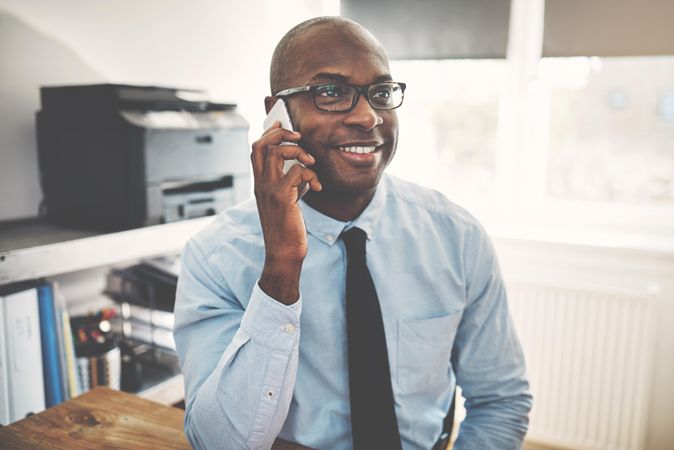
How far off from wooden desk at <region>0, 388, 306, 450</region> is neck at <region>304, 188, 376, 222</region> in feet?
1.60

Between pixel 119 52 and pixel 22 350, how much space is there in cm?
110

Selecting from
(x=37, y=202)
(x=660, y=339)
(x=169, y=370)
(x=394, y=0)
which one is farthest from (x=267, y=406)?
(x=394, y=0)

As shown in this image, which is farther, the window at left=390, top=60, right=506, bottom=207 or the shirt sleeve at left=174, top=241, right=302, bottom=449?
the window at left=390, top=60, right=506, bottom=207

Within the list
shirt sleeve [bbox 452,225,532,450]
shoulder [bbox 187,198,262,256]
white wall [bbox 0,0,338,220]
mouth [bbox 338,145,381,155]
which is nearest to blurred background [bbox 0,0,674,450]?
white wall [bbox 0,0,338,220]

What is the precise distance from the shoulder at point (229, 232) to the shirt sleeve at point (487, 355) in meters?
0.47

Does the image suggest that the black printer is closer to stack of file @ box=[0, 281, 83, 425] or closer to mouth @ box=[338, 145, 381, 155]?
stack of file @ box=[0, 281, 83, 425]

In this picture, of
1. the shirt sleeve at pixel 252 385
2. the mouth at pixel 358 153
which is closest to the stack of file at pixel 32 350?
A: the shirt sleeve at pixel 252 385

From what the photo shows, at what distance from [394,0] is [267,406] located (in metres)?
2.32

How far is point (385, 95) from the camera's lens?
113 cm

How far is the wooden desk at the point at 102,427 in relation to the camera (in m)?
0.88

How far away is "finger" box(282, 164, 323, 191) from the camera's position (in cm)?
98

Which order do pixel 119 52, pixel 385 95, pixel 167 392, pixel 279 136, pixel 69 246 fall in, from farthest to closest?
pixel 119 52 → pixel 167 392 → pixel 69 246 → pixel 385 95 → pixel 279 136

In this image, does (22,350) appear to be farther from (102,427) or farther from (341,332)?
(341,332)

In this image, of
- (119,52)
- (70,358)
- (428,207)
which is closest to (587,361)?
(428,207)
